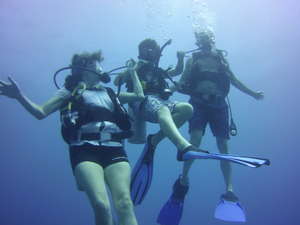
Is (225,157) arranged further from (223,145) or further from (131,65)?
(223,145)

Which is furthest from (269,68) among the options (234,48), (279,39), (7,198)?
(7,198)

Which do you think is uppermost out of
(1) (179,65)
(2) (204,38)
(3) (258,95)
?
(2) (204,38)

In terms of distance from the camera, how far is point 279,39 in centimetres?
3259

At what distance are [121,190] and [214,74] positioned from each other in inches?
147

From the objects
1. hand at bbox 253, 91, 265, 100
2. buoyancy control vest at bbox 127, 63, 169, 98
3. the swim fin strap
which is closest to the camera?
the swim fin strap

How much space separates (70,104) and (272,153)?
1900 inches

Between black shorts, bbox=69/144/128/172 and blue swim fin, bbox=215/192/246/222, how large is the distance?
275 centimetres

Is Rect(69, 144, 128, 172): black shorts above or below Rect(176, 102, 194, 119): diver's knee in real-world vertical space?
below

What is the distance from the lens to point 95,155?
5.16m

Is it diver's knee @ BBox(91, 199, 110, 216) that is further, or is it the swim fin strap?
diver's knee @ BBox(91, 199, 110, 216)

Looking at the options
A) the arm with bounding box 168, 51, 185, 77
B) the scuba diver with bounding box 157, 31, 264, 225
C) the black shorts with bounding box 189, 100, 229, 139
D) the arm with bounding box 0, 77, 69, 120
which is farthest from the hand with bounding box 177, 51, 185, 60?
the arm with bounding box 0, 77, 69, 120

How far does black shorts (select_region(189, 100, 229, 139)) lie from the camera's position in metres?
7.60

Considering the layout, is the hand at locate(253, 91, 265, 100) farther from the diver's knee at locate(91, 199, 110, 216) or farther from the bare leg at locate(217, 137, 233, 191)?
the diver's knee at locate(91, 199, 110, 216)

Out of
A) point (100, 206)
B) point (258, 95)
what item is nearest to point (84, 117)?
point (100, 206)
